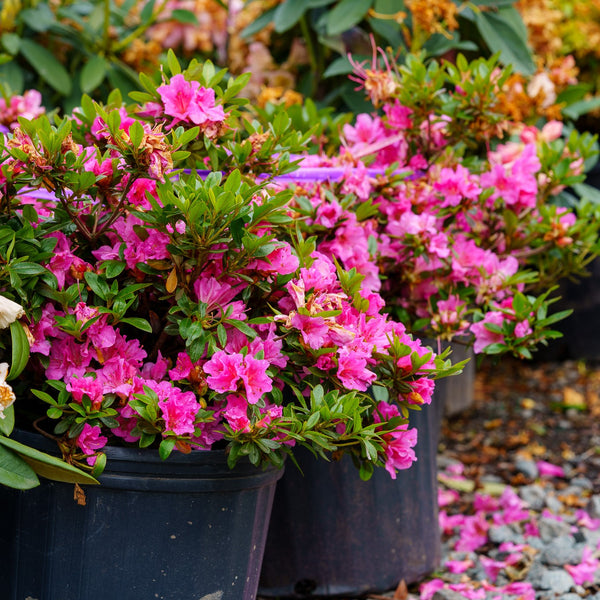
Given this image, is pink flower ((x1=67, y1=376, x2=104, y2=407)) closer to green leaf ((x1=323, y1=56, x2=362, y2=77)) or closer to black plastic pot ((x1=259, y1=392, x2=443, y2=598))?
black plastic pot ((x1=259, y1=392, x2=443, y2=598))

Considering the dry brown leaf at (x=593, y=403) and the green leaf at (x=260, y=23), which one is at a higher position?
the green leaf at (x=260, y=23)

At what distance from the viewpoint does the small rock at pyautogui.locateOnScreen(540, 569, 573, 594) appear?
172 centimetres

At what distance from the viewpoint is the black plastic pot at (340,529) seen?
5.25 ft

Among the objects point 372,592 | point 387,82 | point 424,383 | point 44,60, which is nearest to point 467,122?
point 387,82

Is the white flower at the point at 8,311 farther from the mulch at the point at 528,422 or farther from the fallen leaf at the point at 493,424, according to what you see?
the fallen leaf at the point at 493,424

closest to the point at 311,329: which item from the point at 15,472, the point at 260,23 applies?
the point at 15,472

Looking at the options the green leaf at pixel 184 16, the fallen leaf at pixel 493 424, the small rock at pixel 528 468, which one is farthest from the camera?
the fallen leaf at pixel 493 424

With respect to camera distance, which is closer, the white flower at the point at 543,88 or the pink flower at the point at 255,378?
the pink flower at the point at 255,378

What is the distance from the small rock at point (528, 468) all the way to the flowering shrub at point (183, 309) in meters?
1.53

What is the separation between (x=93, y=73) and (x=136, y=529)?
5.01 ft

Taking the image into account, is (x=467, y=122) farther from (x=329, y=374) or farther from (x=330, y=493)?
(x=330, y=493)

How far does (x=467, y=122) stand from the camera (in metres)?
1.51

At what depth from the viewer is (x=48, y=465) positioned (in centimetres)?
104

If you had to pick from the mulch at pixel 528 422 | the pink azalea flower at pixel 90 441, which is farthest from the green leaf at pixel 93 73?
the mulch at pixel 528 422
